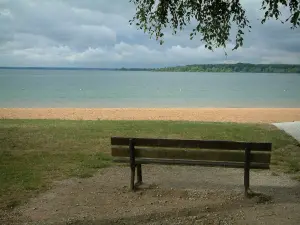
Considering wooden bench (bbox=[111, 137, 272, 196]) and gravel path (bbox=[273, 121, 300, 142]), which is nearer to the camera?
wooden bench (bbox=[111, 137, 272, 196])

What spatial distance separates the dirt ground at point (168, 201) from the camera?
4941mm

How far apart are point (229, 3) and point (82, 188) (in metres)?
5.10

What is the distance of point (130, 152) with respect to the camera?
19.9ft

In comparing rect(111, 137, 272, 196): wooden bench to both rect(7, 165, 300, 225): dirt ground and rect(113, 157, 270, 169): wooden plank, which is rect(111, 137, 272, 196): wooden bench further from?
rect(7, 165, 300, 225): dirt ground

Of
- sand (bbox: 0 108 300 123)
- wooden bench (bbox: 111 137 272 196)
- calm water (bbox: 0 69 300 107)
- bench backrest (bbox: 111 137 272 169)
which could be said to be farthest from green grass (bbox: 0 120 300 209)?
calm water (bbox: 0 69 300 107)

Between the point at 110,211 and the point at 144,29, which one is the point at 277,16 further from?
the point at 110,211

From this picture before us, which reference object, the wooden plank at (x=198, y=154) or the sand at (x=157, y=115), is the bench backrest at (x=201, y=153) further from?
the sand at (x=157, y=115)

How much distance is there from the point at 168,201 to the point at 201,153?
91cm

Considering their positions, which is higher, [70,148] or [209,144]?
[209,144]

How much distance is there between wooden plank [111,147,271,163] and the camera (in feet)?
18.9

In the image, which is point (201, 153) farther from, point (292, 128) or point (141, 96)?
point (141, 96)

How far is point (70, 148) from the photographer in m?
9.99

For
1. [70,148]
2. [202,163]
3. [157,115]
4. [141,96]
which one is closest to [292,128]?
[70,148]

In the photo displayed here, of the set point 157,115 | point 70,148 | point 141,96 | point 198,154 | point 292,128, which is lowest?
point 141,96
